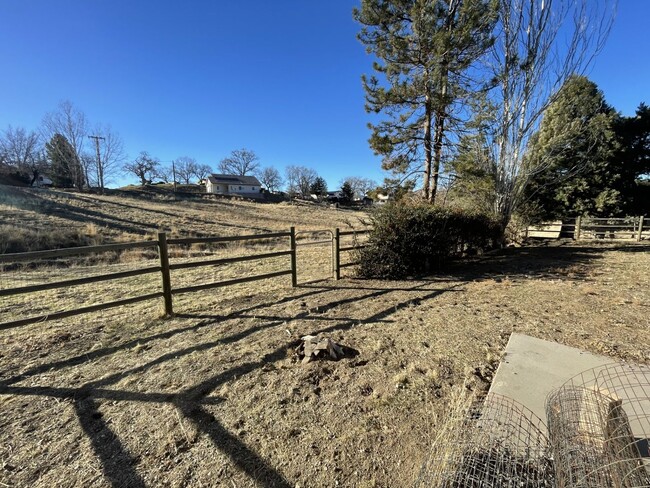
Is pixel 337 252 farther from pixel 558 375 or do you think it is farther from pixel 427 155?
pixel 427 155

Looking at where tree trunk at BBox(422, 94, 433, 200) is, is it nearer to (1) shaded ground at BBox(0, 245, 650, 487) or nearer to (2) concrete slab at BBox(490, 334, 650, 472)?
(1) shaded ground at BBox(0, 245, 650, 487)

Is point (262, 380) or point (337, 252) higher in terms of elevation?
point (337, 252)

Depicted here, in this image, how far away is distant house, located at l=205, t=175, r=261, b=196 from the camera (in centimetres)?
A: 7288

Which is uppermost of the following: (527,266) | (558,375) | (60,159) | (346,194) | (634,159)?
(60,159)

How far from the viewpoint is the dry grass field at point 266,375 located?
6.81ft

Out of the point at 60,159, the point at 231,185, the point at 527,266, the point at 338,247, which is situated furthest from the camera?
the point at 231,185

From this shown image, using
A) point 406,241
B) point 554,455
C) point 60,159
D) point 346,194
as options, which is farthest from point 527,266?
point 60,159

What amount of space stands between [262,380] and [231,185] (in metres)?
76.2

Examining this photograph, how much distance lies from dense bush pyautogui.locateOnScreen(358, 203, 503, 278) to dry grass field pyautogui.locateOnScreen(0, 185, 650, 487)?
814 mm

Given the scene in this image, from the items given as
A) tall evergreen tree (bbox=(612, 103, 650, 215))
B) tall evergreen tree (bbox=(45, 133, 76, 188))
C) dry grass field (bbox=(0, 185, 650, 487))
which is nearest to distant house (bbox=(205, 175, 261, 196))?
tall evergreen tree (bbox=(45, 133, 76, 188))

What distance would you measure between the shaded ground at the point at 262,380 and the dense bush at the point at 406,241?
1.43m

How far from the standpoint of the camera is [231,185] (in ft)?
243

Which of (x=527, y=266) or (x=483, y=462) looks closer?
(x=483, y=462)

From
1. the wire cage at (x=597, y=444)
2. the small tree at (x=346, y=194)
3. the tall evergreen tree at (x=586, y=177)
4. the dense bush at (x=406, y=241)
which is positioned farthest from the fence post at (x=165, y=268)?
the small tree at (x=346, y=194)
